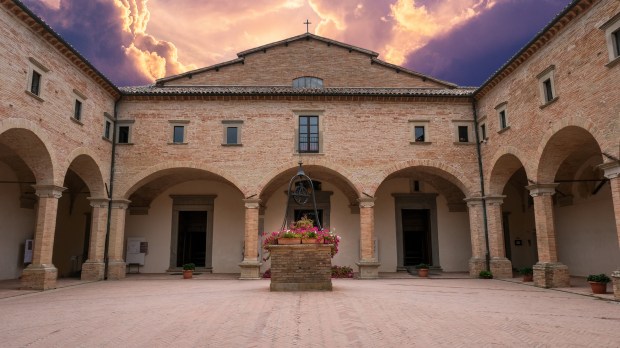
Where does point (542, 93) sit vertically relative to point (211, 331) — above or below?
above

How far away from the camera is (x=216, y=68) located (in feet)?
69.0

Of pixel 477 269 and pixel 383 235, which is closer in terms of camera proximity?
pixel 477 269

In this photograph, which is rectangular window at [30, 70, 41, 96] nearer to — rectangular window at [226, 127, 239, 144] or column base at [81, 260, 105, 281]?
rectangular window at [226, 127, 239, 144]

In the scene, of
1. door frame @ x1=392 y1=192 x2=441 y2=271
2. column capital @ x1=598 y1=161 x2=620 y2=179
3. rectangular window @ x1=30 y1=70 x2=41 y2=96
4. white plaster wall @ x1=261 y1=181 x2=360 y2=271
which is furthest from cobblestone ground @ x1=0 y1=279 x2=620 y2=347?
door frame @ x1=392 y1=192 x2=441 y2=271

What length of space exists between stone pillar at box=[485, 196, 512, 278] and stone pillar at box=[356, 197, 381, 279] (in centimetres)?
469

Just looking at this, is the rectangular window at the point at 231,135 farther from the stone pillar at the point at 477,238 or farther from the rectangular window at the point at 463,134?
the stone pillar at the point at 477,238

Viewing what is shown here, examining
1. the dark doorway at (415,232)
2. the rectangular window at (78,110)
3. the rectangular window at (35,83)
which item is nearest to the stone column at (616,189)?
the dark doorway at (415,232)

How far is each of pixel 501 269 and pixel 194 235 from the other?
14.3 meters

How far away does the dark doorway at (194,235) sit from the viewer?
20266 mm

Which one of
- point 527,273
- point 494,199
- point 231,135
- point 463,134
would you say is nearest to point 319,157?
point 231,135

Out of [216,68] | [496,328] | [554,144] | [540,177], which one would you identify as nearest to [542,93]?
[554,144]

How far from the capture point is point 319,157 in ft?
54.6

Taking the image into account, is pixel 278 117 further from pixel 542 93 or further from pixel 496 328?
pixel 496 328

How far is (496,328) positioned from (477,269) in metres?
10.8
